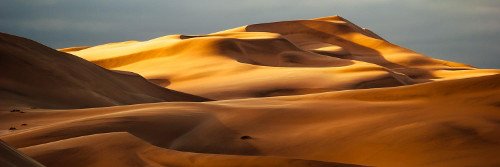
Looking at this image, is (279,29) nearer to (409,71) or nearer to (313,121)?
(409,71)

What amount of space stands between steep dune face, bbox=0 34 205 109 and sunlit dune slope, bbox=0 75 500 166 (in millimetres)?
4219

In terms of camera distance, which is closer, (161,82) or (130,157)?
(130,157)

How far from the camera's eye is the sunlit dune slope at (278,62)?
98.2 ft

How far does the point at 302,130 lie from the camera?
36.4ft

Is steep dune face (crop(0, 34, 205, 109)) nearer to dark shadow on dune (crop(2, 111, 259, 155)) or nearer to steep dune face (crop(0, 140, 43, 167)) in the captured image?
dark shadow on dune (crop(2, 111, 259, 155))

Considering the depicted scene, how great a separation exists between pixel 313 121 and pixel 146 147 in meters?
3.48

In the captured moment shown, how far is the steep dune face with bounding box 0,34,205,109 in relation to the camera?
704 inches

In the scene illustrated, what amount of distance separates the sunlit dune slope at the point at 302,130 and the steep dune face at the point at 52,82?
4.22m

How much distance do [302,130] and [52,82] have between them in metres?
9.86

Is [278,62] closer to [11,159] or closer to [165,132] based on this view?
[165,132]

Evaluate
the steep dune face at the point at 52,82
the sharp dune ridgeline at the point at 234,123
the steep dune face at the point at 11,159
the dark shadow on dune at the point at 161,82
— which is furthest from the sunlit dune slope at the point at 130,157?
the dark shadow on dune at the point at 161,82

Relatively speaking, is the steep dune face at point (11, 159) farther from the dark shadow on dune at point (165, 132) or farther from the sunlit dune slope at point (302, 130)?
the dark shadow on dune at point (165, 132)

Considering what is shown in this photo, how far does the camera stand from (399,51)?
2354 inches

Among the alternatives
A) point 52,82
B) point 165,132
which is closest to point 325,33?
point 52,82
